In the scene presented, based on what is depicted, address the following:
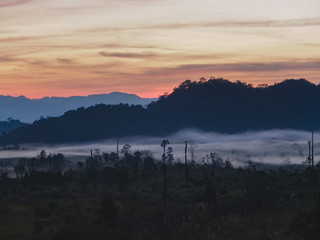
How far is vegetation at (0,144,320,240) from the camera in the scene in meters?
30.6

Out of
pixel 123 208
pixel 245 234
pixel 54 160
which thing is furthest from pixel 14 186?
pixel 54 160

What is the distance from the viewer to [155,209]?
43.2 m

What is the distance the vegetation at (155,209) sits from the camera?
3058 cm

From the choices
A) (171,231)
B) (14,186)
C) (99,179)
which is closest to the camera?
(171,231)

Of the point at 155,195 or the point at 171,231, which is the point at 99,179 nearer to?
the point at 155,195

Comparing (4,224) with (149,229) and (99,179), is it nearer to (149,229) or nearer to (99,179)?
(149,229)

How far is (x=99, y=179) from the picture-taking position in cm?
7294

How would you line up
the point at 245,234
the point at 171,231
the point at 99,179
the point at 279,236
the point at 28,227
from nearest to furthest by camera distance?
the point at 279,236, the point at 245,234, the point at 171,231, the point at 28,227, the point at 99,179

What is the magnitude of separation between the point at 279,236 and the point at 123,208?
66.8 ft

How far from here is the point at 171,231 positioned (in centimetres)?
3309

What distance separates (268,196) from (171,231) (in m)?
15.9

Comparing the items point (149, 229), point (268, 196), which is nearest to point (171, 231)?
point (149, 229)

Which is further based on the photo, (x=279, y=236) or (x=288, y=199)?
(x=288, y=199)

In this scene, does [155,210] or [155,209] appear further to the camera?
[155,209]
